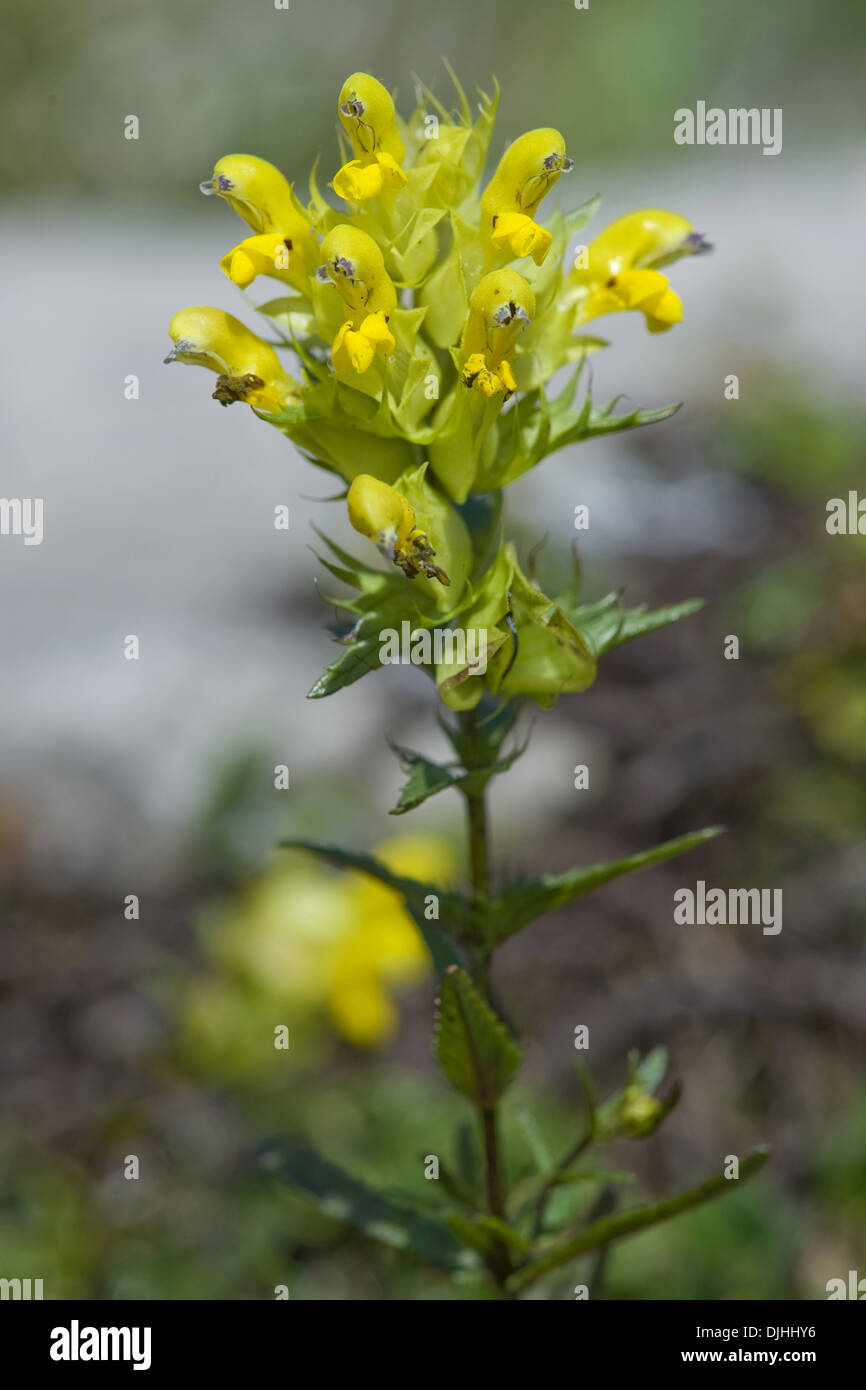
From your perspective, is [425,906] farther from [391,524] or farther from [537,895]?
[391,524]

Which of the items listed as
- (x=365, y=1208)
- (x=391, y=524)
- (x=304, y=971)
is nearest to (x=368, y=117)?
(x=391, y=524)

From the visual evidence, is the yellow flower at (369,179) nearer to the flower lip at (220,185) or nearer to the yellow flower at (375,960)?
the flower lip at (220,185)

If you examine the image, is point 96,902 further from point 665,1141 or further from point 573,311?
point 573,311

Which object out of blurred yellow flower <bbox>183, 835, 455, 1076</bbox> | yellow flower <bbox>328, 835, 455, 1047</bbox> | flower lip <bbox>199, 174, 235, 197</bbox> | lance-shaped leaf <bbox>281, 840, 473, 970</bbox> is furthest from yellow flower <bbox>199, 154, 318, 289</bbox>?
blurred yellow flower <bbox>183, 835, 455, 1076</bbox>

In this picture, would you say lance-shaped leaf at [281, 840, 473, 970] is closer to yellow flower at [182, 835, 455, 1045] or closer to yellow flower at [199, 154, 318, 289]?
yellow flower at [199, 154, 318, 289]

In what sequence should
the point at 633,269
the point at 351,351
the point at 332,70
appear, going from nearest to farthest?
the point at 351,351, the point at 633,269, the point at 332,70
